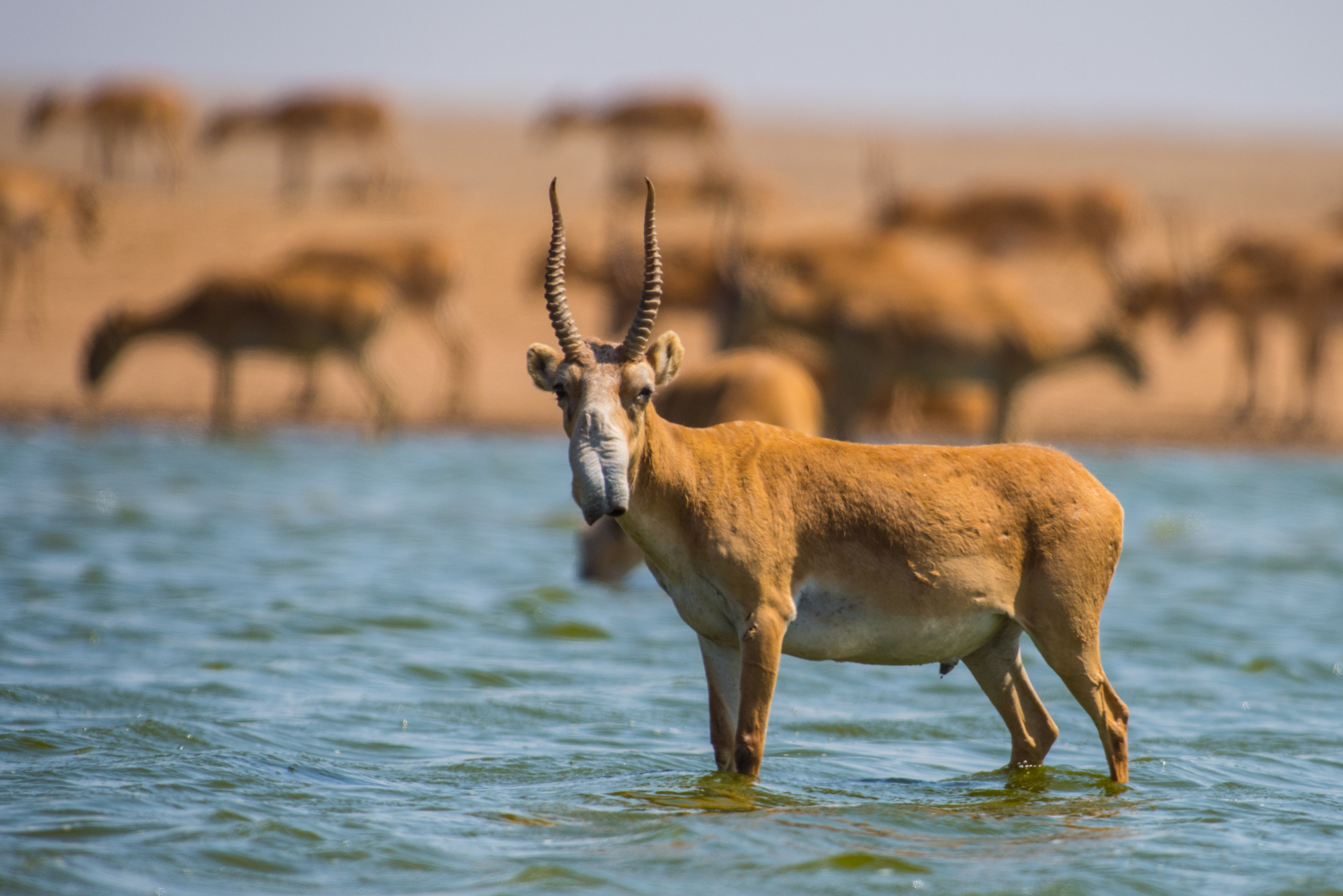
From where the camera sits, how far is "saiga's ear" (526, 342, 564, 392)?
18.1 ft

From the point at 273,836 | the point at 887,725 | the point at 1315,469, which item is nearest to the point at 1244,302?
the point at 1315,469

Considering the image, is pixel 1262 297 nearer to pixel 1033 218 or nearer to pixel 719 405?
pixel 1033 218

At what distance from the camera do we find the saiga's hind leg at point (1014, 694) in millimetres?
6535

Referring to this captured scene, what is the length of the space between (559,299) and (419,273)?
1812 centimetres

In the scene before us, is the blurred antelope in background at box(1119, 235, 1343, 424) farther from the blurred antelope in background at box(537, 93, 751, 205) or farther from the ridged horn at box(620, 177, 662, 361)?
the ridged horn at box(620, 177, 662, 361)

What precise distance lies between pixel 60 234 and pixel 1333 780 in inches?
1050

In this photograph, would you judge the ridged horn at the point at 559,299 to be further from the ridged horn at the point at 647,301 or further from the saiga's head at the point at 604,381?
the ridged horn at the point at 647,301

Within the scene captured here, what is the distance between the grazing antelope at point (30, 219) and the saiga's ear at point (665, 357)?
21.2 m

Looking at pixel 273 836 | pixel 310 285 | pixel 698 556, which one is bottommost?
pixel 273 836

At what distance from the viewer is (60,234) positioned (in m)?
29.0

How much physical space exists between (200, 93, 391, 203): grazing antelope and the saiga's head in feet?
97.5

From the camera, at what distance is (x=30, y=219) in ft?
82.8

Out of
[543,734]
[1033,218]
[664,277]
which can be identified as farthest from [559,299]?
[1033,218]

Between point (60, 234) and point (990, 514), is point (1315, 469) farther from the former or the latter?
point (60, 234)
